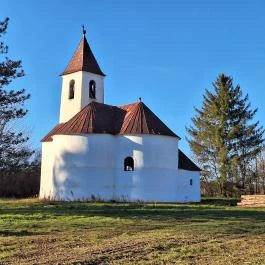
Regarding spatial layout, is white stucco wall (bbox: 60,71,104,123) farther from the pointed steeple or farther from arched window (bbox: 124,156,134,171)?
arched window (bbox: 124,156,134,171)

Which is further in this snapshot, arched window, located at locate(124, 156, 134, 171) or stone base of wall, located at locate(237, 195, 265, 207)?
arched window, located at locate(124, 156, 134, 171)

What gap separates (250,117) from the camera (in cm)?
5181

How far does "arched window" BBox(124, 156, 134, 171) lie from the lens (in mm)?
32875

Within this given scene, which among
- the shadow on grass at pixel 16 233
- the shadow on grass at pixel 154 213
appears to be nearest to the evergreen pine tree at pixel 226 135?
the shadow on grass at pixel 154 213

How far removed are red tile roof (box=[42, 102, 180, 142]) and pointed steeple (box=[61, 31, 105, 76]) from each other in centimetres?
493

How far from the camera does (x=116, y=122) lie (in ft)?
113

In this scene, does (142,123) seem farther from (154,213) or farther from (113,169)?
(154,213)

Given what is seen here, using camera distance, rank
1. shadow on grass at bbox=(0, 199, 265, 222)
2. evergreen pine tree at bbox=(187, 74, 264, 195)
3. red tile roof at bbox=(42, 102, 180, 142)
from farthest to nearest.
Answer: evergreen pine tree at bbox=(187, 74, 264, 195)
red tile roof at bbox=(42, 102, 180, 142)
shadow on grass at bbox=(0, 199, 265, 222)

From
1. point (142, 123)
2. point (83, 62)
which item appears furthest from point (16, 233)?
point (83, 62)

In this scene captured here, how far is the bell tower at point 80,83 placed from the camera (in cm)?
3853

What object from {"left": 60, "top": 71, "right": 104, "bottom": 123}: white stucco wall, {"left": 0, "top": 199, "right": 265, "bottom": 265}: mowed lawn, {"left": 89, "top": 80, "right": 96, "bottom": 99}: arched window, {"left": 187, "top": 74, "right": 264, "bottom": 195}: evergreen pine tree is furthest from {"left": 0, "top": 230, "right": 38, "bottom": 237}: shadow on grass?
{"left": 187, "top": 74, "right": 264, "bottom": 195}: evergreen pine tree

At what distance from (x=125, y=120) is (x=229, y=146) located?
19.5m

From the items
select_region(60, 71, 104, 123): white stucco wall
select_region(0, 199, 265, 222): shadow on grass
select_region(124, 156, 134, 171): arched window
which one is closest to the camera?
select_region(0, 199, 265, 222): shadow on grass

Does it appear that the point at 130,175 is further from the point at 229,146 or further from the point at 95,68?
the point at 229,146
